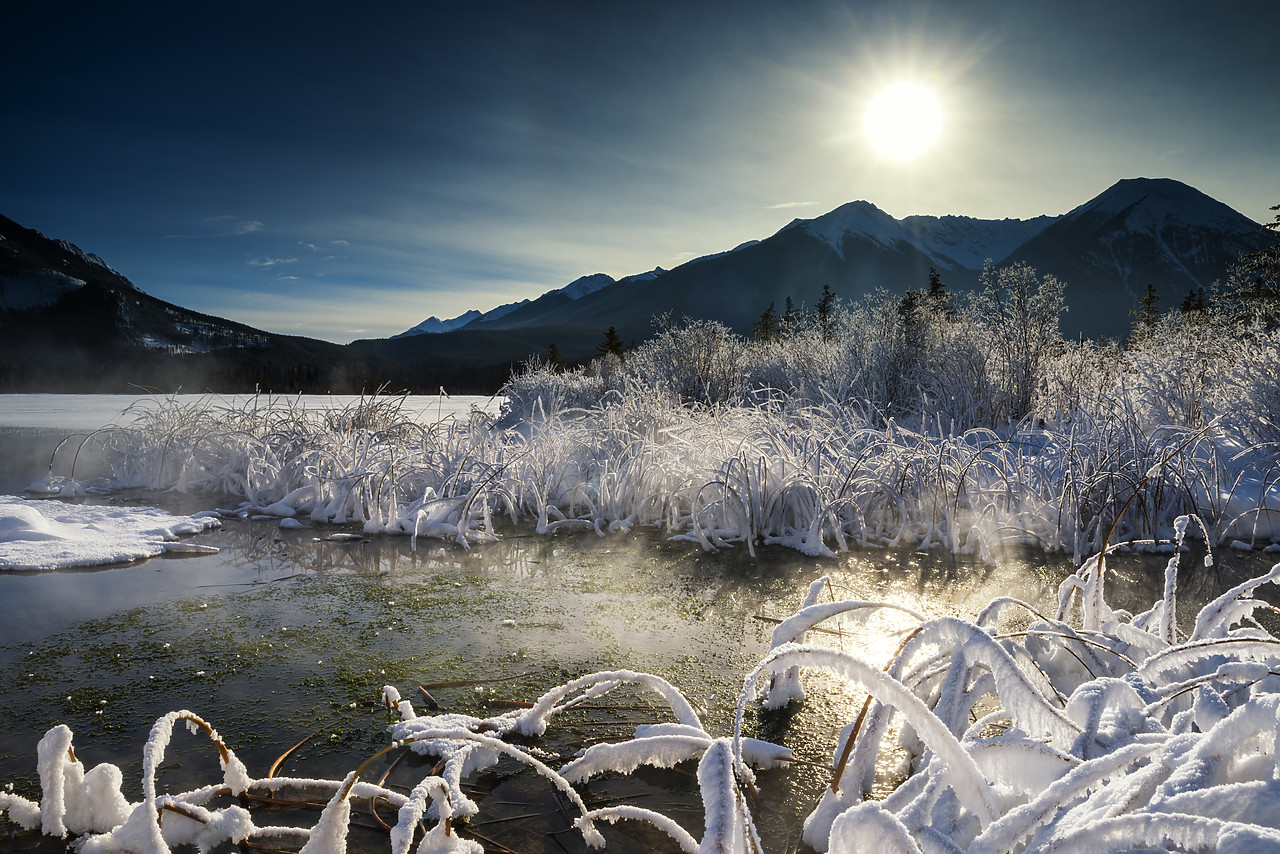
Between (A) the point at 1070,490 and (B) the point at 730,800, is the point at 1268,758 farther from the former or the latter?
(A) the point at 1070,490

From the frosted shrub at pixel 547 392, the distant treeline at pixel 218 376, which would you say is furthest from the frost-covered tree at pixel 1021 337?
the distant treeline at pixel 218 376

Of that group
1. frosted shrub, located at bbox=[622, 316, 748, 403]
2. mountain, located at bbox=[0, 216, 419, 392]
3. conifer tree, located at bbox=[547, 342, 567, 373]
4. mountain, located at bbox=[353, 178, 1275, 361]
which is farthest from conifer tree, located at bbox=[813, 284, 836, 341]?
mountain, located at bbox=[353, 178, 1275, 361]

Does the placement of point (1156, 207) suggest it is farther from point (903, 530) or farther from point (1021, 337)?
point (903, 530)

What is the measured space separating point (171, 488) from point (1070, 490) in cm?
703

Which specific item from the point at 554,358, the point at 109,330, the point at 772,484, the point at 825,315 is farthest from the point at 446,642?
the point at 109,330

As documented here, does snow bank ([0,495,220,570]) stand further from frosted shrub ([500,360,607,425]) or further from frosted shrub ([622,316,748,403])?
frosted shrub ([500,360,607,425])

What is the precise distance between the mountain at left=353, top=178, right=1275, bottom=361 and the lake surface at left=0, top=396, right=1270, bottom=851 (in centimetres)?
11869

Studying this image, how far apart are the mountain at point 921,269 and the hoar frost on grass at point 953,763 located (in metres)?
121

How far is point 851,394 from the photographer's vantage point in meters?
8.23

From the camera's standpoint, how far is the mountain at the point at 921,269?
139250 mm

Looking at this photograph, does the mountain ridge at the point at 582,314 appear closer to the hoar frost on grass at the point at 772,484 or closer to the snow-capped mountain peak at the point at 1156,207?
the snow-capped mountain peak at the point at 1156,207

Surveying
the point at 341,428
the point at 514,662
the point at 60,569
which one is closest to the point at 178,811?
the point at 514,662

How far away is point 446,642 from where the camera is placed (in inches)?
87.6

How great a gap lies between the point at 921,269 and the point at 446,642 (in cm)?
21161
